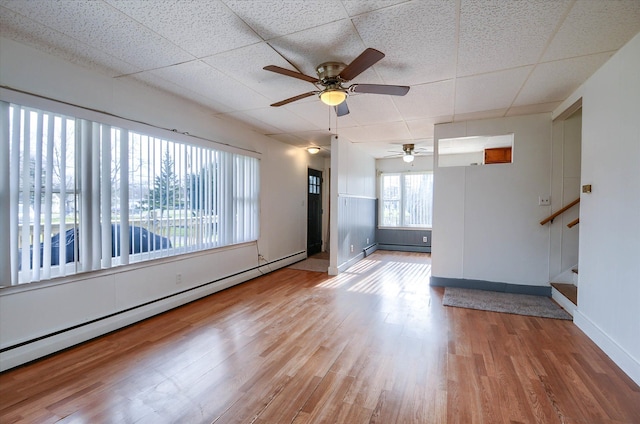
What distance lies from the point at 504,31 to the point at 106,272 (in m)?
3.85

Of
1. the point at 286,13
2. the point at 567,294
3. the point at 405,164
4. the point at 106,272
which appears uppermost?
the point at 286,13

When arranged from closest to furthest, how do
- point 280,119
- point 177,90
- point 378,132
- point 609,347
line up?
point 609,347 → point 177,90 → point 280,119 → point 378,132

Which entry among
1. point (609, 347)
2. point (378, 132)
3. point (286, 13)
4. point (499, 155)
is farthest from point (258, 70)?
point (499, 155)

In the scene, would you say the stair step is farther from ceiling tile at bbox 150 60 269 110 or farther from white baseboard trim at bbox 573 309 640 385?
ceiling tile at bbox 150 60 269 110

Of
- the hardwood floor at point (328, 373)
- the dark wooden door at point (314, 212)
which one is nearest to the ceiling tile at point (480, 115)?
the hardwood floor at point (328, 373)

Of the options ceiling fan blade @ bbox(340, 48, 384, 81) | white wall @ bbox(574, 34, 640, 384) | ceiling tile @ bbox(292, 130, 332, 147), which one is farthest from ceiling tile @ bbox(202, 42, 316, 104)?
white wall @ bbox(574, 34, 640, 384)

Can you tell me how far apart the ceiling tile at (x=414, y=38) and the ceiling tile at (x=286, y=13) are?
0.66 ft

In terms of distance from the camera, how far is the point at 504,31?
6.49 feet

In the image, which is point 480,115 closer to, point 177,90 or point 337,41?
point 337,41

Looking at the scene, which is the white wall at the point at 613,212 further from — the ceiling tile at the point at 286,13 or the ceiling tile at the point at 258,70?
the ceiling tile at the point at 258,70

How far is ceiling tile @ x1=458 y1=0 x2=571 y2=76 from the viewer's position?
1.74 m

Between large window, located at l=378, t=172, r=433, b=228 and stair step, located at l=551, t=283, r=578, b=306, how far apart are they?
3519 millimetres

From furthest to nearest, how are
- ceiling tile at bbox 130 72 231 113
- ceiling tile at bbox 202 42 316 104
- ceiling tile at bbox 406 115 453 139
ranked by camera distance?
ceiling tile at bbox 406 115 453 139 → ceiling tile at bbox 130 72 231 113 → ceiling tile at bbox 202 42 316 104

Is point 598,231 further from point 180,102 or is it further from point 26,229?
point 26,229
